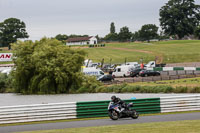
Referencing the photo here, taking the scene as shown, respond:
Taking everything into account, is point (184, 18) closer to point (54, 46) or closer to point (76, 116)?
point (54, 46)

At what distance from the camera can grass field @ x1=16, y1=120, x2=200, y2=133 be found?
15172 millimetres

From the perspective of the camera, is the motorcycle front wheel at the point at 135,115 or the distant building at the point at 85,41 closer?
the motorcycle front wheel at the point at 135,115

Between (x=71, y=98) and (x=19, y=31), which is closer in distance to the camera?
(x=71, y=98)

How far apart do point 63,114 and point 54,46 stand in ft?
95.7

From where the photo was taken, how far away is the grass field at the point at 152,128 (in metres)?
15.2

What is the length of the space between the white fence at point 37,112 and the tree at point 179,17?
406 ft

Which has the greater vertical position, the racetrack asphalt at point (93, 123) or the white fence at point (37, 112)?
the white fence at point (37, 112)

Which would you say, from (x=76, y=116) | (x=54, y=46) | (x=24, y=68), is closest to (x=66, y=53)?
(x=54, y=46)

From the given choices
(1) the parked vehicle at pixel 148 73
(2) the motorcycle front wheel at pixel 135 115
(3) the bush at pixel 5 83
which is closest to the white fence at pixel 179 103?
(2) the motorcycle front wheel at pixel 135 115

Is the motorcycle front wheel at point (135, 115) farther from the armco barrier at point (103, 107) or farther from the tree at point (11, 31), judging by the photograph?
the tree at point (11, 31)

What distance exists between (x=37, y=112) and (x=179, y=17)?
131758 mm

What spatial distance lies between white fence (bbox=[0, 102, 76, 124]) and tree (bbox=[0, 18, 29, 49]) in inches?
4968

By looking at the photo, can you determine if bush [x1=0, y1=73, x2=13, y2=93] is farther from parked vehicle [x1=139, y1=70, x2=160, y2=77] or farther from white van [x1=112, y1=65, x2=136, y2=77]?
parked vehicle [x1=139, y1=70, x2=160, y2=77]

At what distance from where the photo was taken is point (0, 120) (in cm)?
1959
